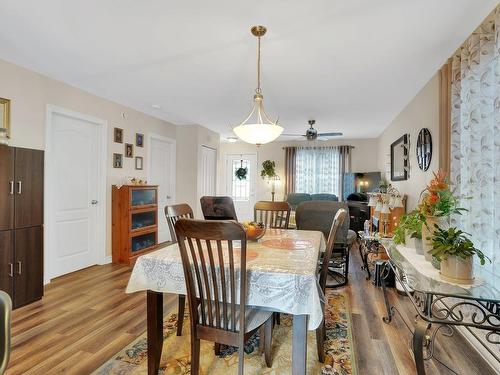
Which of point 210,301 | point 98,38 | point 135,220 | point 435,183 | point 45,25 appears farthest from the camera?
point 135,220

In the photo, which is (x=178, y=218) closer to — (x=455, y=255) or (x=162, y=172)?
(x=455, y=255)

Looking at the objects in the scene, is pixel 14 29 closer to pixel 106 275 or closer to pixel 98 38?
pixel 98 38

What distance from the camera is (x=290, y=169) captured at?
7988 mm

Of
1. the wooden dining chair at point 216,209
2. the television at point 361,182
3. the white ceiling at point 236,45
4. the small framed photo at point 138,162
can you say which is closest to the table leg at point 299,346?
the white ceiling at point 236,45

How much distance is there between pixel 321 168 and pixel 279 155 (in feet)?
4.06

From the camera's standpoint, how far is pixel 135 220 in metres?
4.61

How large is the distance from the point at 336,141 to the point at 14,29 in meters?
6.96

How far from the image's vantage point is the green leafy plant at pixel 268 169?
8005mm

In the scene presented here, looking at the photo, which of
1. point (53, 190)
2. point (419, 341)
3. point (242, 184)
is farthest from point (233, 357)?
point (242, 184)

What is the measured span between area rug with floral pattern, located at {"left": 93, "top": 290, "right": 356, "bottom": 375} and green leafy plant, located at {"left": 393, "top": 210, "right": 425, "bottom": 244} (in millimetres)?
933

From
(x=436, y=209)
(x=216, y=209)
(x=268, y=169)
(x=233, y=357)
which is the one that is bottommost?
(x=233, y=357)

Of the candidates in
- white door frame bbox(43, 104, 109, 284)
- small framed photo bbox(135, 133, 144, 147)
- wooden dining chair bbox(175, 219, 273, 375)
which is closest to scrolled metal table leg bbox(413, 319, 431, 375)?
wooden dining chair bbox(175, 219, 273, 375)

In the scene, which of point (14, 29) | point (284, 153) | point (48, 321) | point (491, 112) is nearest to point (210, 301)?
point (48, 321)

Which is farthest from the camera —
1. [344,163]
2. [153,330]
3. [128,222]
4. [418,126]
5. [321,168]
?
[321,168]
